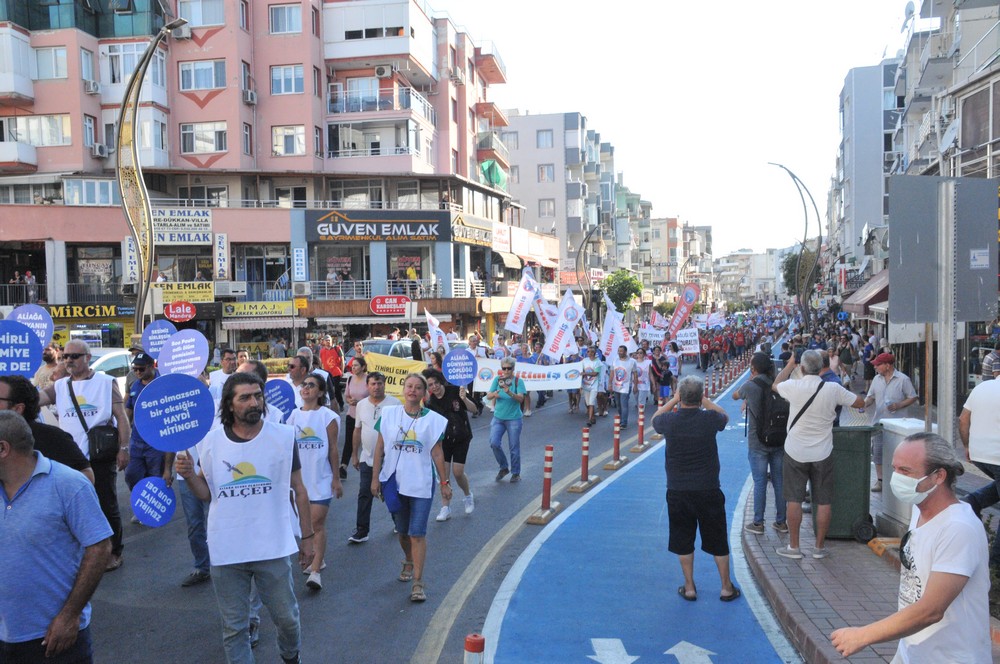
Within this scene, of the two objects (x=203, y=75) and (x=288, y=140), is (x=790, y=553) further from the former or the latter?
(x=203, y=75)

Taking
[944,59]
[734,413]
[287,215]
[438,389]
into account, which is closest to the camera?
[438,389]

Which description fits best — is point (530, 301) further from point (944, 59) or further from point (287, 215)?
point (287, 215)

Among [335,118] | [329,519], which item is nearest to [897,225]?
[329,519]

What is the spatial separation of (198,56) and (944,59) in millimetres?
32076

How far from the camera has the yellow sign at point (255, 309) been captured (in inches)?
1446

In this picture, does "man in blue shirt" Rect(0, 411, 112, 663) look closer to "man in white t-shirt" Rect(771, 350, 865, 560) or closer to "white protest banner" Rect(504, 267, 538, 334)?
"man in white t-shirt" Rect(771, 350, 865, 560)

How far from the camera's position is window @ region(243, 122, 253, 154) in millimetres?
39250

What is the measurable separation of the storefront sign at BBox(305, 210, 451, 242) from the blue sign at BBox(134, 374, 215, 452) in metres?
34.2

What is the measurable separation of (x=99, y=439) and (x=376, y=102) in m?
36.3

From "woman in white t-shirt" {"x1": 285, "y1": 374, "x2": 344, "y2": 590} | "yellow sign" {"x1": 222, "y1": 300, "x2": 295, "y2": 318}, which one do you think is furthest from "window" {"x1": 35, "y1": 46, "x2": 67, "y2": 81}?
"woman in white t-shirt" {"x1": 285, "y1": 374, "x2": 344, "y2": 590}

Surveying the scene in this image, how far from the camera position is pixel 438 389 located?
8820 mm

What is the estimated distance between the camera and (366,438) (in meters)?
7.80

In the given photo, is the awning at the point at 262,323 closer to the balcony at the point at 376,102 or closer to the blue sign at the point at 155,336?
the balcony at the point at 376,102

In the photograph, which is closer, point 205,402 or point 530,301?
point 205,402
